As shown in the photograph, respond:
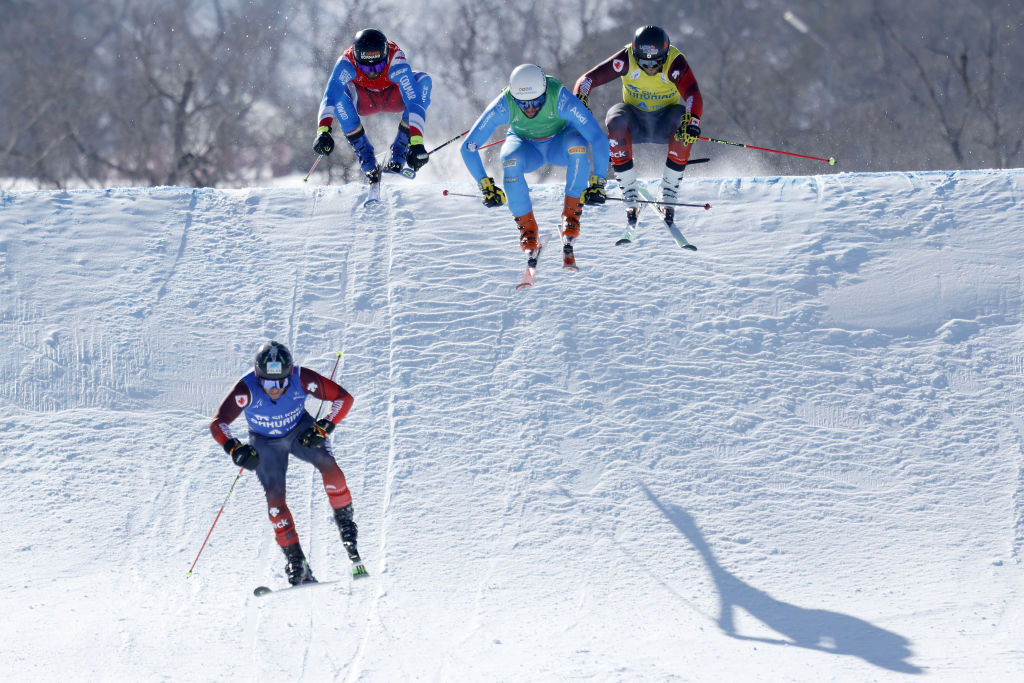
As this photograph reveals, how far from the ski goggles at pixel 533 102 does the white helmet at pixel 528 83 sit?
0.10 feet

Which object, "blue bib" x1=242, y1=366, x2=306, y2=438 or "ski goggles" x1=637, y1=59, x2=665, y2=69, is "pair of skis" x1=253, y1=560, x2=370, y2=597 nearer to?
"blue bib" x1=242, y1=366, x2=306, y2=438

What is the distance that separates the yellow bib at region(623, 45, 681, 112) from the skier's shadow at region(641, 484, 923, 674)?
3801mm

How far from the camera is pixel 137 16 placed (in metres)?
32.1

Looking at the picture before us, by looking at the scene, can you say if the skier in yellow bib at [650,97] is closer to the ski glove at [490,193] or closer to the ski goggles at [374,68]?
the ski glove at [490,193]

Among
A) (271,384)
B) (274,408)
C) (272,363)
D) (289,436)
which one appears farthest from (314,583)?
(272,363)

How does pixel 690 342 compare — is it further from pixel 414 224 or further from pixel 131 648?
pixel 131 648

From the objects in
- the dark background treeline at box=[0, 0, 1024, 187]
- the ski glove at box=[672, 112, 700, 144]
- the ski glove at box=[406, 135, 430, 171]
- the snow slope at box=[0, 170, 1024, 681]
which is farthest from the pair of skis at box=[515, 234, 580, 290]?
the dark background treeline at box=[0, 0, 1024, 187]

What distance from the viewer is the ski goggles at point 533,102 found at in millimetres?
10109

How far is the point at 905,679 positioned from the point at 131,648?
4500 mm

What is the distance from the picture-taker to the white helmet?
10000 millimetres

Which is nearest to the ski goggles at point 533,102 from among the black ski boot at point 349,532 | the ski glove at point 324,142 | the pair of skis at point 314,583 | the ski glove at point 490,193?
the ski glove at point 490,193

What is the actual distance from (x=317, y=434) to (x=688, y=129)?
415cm

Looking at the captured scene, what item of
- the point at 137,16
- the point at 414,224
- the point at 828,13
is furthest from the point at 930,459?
the point at 828,13

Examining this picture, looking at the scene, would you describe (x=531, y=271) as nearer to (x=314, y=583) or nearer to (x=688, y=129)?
(x=688, y=129)
